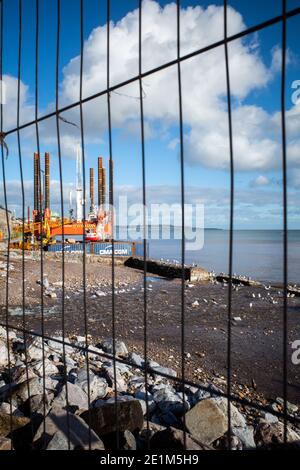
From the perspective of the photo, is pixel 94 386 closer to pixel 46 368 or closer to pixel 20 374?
pixel 46 368

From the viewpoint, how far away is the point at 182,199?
138cm

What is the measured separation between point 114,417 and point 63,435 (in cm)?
36

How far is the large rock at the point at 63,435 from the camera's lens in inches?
78.3

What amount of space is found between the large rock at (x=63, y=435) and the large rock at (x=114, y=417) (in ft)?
0.51

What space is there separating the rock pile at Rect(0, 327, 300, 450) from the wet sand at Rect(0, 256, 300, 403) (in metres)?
0.87

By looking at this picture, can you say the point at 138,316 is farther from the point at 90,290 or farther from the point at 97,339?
the point at 90,290

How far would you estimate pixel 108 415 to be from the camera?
7.55ft

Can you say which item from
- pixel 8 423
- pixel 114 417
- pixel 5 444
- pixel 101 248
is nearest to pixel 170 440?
pixel 114 417

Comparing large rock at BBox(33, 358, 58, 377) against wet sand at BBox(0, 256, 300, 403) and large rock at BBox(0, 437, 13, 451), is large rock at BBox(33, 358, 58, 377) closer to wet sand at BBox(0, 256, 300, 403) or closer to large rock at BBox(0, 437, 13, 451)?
wet sand at BBox(0, 256, 300, 403)

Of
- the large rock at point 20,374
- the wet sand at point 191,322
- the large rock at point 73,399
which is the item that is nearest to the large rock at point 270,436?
the large rock at point 73,399

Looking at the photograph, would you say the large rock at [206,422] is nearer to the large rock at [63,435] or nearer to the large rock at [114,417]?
the large rock at [114,417]
